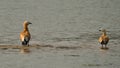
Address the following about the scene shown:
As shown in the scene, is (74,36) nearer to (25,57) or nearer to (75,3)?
(25,57)

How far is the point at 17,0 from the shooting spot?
5531 centimetres

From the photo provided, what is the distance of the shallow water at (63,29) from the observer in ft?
81.3

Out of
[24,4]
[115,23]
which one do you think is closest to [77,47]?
[115,23]

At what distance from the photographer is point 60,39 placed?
102 ft

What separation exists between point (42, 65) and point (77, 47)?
16.2 feet

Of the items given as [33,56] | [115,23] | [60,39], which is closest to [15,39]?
[60,39]

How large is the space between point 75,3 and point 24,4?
195 inches

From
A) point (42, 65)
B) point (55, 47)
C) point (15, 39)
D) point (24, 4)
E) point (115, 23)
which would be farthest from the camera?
point (24, 4)

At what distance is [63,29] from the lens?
3584 cm

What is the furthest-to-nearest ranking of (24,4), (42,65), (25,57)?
(24,4) → (25,57) → (42,65)

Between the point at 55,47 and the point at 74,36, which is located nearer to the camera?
the point at 55,47

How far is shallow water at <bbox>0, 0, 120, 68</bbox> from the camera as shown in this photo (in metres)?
24.8

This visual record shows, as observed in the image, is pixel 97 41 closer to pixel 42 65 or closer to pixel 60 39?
pixel 60 39

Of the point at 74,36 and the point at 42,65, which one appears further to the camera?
the point at 74,36
